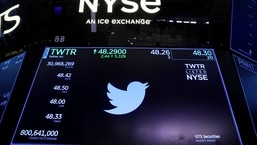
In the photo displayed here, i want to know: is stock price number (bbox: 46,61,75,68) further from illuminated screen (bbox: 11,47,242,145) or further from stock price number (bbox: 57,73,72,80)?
stock price number (bbox: 57,73,72,80)

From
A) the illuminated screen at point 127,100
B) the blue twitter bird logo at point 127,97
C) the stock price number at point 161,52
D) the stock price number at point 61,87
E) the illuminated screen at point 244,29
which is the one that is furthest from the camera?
the illuminated screen at point 244,29

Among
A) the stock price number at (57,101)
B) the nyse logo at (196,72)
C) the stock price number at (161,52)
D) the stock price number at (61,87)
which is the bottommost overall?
the stock price number at (57,101)

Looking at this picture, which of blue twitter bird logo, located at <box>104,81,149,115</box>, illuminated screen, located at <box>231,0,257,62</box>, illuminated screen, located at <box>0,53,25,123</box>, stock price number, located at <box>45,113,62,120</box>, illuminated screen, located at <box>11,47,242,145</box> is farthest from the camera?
illuminated screen, located at <box>231,0,257,62</box>

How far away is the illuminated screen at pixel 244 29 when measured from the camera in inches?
221

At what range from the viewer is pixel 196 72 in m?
4.80

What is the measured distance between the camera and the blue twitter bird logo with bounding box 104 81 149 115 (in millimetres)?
4392

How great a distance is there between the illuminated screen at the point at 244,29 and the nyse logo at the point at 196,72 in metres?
0.86

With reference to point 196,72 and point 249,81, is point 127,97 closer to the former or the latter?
point 196,72

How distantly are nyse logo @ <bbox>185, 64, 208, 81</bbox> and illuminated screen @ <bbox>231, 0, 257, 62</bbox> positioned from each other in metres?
0.86

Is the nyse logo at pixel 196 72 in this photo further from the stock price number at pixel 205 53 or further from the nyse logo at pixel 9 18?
the nyse logo at pixel 9 18

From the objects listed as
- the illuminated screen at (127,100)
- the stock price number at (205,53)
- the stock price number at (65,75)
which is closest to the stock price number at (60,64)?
the illuminated screen at (127,100)

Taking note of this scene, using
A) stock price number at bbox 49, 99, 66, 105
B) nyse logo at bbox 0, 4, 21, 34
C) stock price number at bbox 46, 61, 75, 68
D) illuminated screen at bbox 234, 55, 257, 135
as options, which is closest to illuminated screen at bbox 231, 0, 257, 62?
illuminated screen at bbox 234, 55, 257, 135

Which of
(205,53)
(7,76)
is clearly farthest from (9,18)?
(205,53)

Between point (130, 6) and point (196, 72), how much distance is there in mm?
1509
